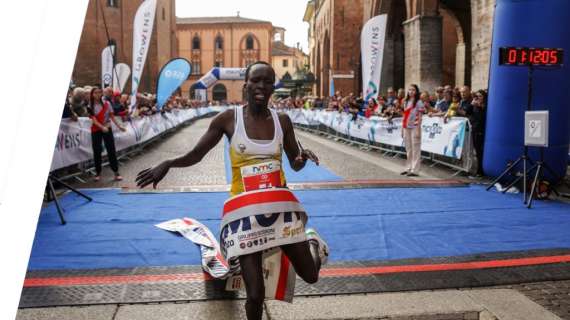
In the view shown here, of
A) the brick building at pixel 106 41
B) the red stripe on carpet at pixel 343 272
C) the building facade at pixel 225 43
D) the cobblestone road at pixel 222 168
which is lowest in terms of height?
the cobblestone road at pixel 222 168

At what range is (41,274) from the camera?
436cm

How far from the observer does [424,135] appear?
1216 cm

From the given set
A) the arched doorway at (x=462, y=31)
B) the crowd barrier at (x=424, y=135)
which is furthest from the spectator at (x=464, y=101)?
the arched doorway at (x=462, y=31)

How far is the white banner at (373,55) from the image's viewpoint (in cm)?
1555

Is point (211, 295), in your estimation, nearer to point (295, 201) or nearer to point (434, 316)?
point (295, 201)

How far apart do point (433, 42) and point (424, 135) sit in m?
6.77

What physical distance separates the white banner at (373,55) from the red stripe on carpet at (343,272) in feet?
36.6

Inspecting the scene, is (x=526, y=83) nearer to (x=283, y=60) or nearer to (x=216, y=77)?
(x=216, y=77)

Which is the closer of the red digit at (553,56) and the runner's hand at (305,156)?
the runner's hand at (305,156)

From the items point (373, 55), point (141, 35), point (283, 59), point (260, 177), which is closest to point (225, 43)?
point (283, 59)

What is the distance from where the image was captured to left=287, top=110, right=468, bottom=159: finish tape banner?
411 inches

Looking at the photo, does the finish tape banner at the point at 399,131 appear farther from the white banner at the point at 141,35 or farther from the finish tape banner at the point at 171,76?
the white banner at the point at 141,35

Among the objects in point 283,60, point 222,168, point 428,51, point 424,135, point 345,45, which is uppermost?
point 283,60

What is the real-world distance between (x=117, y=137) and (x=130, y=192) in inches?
185
